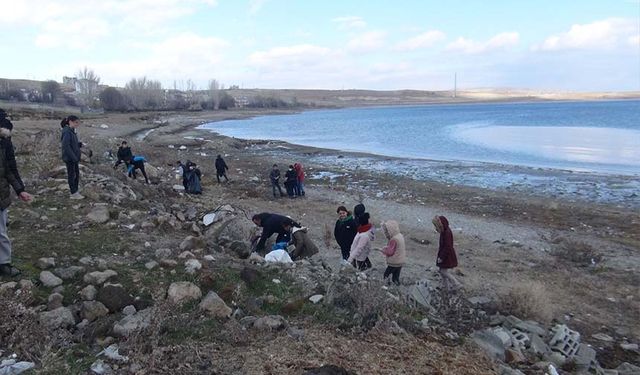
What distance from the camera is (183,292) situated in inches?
231

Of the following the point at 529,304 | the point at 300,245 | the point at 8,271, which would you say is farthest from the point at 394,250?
the point at 8,271

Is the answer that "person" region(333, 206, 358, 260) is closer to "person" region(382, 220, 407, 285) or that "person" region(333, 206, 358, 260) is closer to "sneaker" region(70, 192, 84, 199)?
"person" region(382, 220, 407, 285)

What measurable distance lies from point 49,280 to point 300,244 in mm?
4269

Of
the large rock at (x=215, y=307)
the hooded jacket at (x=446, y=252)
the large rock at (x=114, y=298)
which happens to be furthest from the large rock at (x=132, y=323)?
the hooded jacket at (x=446, y=252)

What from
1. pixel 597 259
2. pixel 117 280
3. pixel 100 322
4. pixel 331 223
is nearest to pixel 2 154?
pixel 117 280

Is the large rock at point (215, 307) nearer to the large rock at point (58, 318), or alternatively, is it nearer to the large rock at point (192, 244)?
the large rock at point (58, 318)

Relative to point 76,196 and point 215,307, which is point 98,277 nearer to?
point 215,307

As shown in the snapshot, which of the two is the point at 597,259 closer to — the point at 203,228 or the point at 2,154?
the point at 203,228

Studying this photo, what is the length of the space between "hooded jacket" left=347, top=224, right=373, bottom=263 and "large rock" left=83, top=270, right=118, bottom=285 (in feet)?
12.2

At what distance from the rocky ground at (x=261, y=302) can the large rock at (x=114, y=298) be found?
0.8 inches

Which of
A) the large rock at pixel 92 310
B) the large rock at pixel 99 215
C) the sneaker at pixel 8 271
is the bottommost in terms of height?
the large rock at pixel 92 310

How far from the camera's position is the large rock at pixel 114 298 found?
5582mm

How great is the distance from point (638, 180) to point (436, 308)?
21078 mm

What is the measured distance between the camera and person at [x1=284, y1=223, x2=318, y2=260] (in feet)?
29.8
